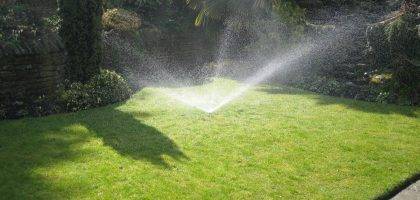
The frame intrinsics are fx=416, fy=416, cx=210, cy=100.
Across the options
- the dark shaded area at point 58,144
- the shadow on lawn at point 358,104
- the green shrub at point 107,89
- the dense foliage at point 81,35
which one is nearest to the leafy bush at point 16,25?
the dense foliage at point 81,35

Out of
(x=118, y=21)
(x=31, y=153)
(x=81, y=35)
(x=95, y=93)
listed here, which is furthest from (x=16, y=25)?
(x=118, y=21)

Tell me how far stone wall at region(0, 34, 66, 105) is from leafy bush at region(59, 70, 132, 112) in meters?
0.57

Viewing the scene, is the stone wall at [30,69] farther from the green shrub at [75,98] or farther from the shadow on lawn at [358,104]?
the shadow on lawn at [358,104]

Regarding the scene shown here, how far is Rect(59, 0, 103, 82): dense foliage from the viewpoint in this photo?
1180cm

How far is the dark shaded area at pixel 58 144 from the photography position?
658 centimetres

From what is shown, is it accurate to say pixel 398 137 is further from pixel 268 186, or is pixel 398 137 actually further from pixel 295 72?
pixel 295 72

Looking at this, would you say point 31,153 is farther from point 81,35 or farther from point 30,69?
point 81,35

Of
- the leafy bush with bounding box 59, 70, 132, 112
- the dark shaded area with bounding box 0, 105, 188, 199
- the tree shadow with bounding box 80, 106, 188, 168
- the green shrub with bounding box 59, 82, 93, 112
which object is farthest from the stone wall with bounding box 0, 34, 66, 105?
the tree shadow with bounding box 80, 106, 188, 168

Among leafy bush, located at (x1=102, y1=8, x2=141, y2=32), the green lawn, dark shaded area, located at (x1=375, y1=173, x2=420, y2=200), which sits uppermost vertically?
leafy bush, located at (x1=102, y1=8, x2=141, y2=32)

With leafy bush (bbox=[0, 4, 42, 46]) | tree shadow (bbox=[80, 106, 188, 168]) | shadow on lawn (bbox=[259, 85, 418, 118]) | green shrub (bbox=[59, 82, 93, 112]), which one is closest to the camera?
tree shadow (bbox=[80, 106, 188, 168])

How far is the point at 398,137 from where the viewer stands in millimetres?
9523

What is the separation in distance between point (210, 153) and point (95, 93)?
16.7ft

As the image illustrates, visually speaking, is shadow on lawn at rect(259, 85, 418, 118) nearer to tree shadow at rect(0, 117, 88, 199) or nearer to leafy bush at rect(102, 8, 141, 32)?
leafy bush at rect(102, 8, 141, 32)

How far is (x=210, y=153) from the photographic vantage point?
8328mm
